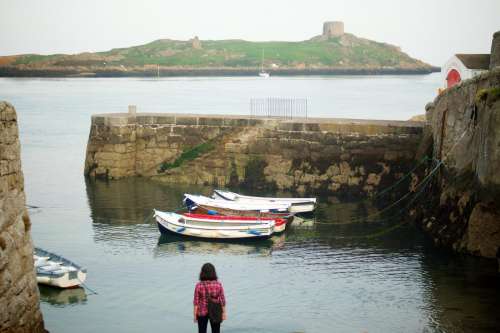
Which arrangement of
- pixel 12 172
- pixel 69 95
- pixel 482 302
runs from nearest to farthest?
pixel 12 172
pixel 482 302
pixel 69 95

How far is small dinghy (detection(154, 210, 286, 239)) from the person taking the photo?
25359mm

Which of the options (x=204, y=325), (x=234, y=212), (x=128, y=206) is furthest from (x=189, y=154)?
(x=204, y=325)

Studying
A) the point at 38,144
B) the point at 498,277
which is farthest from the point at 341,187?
the point at 38,144

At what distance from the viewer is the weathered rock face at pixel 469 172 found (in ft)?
69.4

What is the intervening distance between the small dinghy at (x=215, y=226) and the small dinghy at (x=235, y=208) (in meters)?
1.68

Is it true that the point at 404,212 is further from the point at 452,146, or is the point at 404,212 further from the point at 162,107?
the point at 162,107

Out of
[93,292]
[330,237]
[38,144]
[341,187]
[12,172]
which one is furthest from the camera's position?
[38,144]

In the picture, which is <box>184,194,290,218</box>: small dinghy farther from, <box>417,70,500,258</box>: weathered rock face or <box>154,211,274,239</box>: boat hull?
<box>417,70,500,258</box>: weathered rock face

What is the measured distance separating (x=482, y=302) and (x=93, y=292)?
9.53 metres

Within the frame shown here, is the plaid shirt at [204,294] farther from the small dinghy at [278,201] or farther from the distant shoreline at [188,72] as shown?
the distant shoreline at [188,72]

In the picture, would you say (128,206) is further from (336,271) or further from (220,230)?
(336,271)

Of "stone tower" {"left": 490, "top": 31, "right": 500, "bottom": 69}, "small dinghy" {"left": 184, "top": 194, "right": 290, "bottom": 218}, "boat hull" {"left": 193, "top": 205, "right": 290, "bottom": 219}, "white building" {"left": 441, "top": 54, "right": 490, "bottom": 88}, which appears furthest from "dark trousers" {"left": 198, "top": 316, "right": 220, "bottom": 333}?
"white building" {"left": 441, "top": 54, "right": 490, "bottom": 88}

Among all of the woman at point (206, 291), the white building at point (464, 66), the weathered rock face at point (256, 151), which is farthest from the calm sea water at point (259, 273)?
the white building at point (464, 66)

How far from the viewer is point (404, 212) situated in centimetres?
2889
